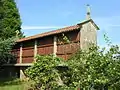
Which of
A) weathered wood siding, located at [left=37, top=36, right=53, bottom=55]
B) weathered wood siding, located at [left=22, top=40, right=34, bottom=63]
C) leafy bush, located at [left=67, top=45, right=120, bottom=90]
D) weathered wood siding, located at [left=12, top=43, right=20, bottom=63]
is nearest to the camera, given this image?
leafy bush, located at [left=67, top=45, right=120, bottom=90]

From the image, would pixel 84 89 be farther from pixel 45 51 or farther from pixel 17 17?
pixel 17 17

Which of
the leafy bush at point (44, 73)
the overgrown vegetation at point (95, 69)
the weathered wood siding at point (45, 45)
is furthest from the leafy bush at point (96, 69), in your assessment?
the weathered wood siding at point (45, 45)

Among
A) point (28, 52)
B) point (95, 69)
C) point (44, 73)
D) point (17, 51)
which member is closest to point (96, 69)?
point (95, 69)

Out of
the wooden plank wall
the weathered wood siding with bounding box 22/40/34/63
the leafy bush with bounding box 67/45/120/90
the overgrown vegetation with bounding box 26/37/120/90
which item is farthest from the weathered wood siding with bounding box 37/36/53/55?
the leafy bush with bounding box 67/45/120/90

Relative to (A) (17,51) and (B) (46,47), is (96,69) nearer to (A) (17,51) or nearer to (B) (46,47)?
(B) (46,47)

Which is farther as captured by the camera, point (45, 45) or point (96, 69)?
point (45, 45)

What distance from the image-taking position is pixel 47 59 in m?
21.3

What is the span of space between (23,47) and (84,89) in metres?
22.9

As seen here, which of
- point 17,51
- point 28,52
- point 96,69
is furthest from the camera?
point 17,51

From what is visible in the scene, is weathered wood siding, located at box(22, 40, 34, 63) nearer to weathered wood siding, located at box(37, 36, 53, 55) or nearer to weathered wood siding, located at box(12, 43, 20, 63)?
weathered wood siding, located at box(12, 43, 20, 63)

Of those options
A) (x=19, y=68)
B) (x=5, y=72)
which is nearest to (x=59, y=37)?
(x=19, y=68)

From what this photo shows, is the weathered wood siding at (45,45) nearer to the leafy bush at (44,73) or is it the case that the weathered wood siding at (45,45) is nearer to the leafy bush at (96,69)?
the leafy bush at (44,73)

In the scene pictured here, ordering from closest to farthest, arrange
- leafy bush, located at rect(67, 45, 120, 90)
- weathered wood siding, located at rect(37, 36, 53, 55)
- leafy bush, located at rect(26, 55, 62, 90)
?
leafy bush, located at rect(67, 45, 120, 90) < leafy bush, located at rect(26, 55, 62, 90) < weathered wood siding, located at rect(37, 36, 53, 55)

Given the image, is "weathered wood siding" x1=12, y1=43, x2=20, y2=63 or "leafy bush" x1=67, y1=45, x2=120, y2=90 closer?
"leafy bush" x1=67, y1=45, x2=120, y2=90
